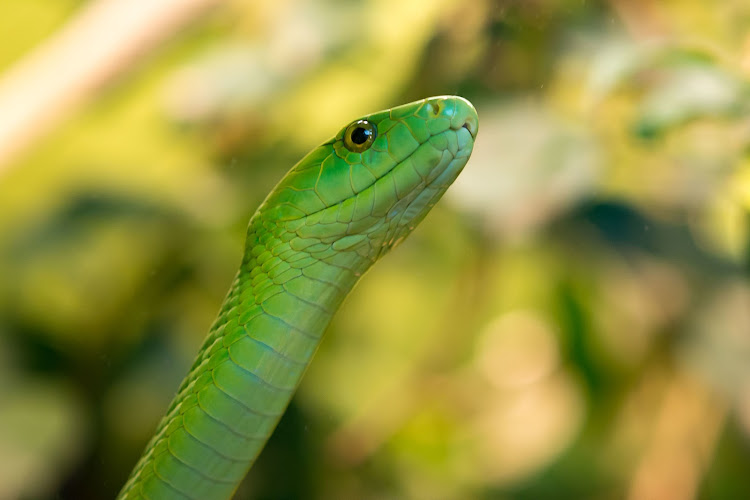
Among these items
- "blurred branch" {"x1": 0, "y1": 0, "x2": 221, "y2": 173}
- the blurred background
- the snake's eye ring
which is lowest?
the blurred background

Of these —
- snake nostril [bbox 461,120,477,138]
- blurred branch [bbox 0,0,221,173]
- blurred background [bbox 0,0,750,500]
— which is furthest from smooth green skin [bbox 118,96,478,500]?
blurred branch [bbox 0,0,221,173]

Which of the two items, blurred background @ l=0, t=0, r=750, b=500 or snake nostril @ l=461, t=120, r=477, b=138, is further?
blurred background @ l=0, t=0, r=750, b=500

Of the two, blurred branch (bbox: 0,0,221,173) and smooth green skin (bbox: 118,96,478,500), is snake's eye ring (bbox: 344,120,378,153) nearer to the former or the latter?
smooth green skin (bbox: 118,96,478,500)

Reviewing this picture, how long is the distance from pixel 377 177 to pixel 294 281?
0.12 metres

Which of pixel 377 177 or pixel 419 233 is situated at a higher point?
pixel 377 177

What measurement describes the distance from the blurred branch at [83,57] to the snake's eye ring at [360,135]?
0.67m

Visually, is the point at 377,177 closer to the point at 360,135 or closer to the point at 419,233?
the point at 360,135

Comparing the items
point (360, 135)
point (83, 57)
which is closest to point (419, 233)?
point (83, 57)

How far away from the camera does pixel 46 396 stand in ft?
4.61

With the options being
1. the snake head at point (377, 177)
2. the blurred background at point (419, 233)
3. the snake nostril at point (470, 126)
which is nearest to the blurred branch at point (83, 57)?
the blurred background at point (419, 233)

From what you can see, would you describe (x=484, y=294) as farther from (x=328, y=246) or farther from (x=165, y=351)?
(x=328, y=246)

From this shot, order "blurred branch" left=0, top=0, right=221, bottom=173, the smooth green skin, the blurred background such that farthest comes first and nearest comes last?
"blurred branch" left=0, top=0, right=221, bottom=173 → the blurred background → the smooth green skin

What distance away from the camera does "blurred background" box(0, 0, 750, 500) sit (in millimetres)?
1135

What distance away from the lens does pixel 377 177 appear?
0.74 metres
